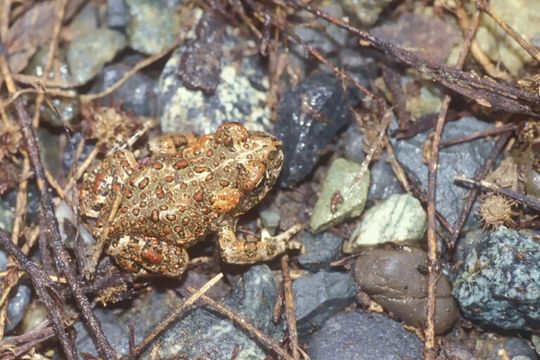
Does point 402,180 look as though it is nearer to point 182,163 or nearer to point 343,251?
point 343,251

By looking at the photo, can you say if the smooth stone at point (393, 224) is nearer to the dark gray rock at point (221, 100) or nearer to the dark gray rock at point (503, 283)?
the dark gray rock at point (503, 283)

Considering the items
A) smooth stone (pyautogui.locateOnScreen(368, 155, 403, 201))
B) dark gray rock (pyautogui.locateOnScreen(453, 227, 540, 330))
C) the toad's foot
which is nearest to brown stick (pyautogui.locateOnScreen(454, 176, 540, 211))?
dark gray rock (pyautogui.locateOnScreen(453, 227, 540, 330))

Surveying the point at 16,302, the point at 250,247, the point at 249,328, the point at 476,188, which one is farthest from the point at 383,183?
the point at 16,302

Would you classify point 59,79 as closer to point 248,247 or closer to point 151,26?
point 151,26

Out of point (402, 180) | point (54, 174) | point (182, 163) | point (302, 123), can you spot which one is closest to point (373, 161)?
point (402, 180)

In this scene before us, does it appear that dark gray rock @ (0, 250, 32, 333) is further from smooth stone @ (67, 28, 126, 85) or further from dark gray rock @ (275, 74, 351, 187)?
dark gray rock @ (275, 74, 351, 187)
